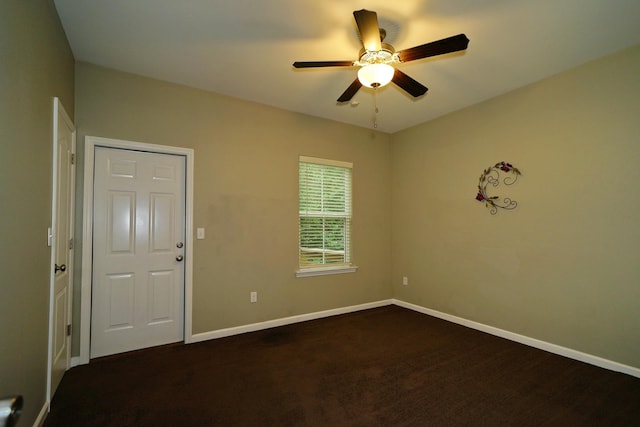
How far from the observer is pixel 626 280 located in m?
2.63

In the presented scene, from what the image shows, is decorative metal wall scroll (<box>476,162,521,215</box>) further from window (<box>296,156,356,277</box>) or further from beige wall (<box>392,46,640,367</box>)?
window (<box>296,156,356,277</box>)

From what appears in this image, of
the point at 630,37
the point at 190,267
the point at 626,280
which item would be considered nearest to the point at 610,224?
the point at 626,280

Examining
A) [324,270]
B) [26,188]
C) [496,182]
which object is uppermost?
[496,182]

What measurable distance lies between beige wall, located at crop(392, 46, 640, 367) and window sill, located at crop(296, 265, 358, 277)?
104 centimetres

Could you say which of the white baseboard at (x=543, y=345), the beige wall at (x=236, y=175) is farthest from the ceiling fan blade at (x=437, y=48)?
the white baseboard at (x=543, y=345)

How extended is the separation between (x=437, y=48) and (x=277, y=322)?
10.9 feet

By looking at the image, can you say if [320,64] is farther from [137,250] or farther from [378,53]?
[137,250]

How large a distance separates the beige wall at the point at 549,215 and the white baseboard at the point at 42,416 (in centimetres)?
408

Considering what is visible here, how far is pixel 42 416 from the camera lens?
198 cm

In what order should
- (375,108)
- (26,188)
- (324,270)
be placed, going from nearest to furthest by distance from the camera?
(26,188), (375,108), (324,270)

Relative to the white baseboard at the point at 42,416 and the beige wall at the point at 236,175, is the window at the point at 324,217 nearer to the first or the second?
the beige wall at the point at 236,175

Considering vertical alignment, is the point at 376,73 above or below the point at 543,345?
above

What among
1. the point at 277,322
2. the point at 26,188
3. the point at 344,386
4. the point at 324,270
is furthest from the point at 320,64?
the point at 277,322

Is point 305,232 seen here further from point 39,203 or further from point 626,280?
point 626,280
